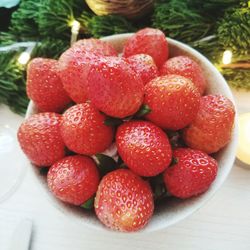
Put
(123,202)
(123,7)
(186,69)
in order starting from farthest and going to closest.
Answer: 1. (123,7)
2. (186,69)
3. (123,202)

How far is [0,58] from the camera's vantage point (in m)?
0.77

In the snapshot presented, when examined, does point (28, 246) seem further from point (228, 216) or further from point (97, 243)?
point (228, 216)

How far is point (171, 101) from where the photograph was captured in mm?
541

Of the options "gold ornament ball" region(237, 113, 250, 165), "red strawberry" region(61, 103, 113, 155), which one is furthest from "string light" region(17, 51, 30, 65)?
"gold ornament ball" region(237, 113, 250, 165)

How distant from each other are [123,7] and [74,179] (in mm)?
317

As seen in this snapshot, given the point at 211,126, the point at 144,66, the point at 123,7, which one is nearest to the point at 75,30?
the point at 123,7

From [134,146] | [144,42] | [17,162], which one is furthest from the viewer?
[17,162]

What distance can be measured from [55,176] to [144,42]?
233 mm

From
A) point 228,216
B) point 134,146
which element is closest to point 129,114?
point 134,146

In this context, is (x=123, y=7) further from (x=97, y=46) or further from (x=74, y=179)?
(x=74, y=179)

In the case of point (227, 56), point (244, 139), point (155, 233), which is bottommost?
point (155, 233)

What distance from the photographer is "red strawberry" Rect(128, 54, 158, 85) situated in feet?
1.93

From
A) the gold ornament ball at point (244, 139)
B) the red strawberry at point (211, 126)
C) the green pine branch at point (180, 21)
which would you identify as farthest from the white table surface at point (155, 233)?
the green pine branch at point (180, 21)

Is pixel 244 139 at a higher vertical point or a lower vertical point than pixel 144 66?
lower
